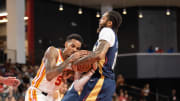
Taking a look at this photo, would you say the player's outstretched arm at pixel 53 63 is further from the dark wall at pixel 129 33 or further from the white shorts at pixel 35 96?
the dark wall at pixel 129 33

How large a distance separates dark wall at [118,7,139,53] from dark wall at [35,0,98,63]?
2071 mm

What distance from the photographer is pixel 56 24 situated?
74.3 feet

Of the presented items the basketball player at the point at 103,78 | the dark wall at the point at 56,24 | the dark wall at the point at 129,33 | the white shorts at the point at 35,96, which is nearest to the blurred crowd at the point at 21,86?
the dark wall at the point at 56,24

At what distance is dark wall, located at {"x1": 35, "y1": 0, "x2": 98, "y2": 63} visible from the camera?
70.2 ft

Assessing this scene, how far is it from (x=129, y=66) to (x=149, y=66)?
4.20 ft

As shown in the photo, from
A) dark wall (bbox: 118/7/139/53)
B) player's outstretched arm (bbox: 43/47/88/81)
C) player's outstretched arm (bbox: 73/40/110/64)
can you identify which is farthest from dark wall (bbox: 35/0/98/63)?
player's outstretched arm (bbox: 73/40/110/64)

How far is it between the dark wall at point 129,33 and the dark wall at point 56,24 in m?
2.07

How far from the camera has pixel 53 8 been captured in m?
22.2

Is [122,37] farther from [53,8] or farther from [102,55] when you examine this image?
[102,55]

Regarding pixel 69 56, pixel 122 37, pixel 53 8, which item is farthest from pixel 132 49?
pixel 69 56

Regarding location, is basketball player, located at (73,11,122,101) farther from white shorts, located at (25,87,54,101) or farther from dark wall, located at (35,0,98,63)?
dark wall, located at (35,0,98,63)

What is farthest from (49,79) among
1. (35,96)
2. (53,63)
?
(35,96)

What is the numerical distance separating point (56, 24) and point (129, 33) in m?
5.49

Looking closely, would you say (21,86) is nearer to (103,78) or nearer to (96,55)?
(103,78)
